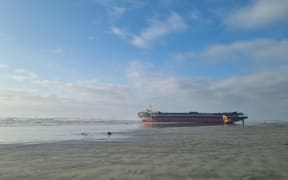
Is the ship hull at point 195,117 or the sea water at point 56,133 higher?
the ship hull at point 195,117

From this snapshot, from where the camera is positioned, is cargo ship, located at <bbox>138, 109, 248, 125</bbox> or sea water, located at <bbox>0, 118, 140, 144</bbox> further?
cargo ship, located at <bbox>138, 109, 248, 125</bbox>

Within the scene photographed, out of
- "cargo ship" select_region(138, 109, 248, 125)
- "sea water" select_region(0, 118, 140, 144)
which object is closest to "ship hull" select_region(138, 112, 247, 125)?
"cargo ship" select_region(138, 109, 248, 125)

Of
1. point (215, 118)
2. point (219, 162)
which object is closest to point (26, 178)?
point (219, 162)

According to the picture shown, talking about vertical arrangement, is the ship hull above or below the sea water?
above

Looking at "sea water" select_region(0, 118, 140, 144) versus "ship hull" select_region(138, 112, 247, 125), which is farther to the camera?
"ship hull" select_region(138, 112, 247, 125)

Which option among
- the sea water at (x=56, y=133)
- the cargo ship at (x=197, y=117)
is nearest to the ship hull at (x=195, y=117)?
the cargo ship at (x=197, y=117)

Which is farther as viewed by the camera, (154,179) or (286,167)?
(286,167)

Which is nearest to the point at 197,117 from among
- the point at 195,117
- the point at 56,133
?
the point at 195,117

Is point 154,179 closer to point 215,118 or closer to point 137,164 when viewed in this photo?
point 137,164

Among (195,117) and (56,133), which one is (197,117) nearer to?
(195,117)

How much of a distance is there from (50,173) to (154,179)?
3253mm

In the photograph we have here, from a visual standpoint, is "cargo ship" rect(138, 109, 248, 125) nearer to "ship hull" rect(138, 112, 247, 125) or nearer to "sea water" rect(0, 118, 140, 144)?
"ship hull" rect(138, 112, 247, 125)

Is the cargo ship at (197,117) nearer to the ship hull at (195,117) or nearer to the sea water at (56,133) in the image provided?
the ship hull at (195,117)

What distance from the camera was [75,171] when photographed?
8.12 metres
